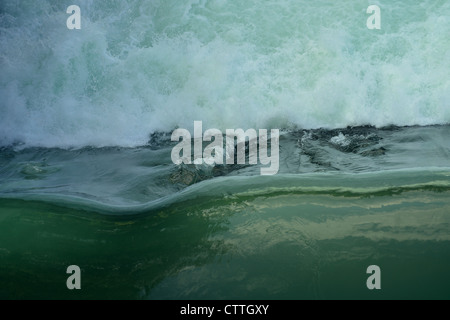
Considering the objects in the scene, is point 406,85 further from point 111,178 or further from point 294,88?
point 111,178

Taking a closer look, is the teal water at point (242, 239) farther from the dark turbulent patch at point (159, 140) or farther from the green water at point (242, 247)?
the dark turbulent patch at point (159, 140)

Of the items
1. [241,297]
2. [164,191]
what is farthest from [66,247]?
[164,191]

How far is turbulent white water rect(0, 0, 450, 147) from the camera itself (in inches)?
239

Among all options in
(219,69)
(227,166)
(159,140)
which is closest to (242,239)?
(227,166)

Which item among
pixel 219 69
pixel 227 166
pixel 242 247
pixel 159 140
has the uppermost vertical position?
pixel 219 69

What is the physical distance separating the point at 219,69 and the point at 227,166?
2470mm

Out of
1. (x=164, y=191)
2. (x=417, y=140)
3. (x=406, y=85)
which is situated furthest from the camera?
(x=406, y=85)

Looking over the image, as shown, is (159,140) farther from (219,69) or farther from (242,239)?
(242,239)

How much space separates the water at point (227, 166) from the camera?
2.08 meters

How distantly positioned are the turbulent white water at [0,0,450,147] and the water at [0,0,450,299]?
25 millimetres

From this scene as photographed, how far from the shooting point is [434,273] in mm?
1958

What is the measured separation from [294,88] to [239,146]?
61.5 inches

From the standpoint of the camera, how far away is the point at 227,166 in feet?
14.3

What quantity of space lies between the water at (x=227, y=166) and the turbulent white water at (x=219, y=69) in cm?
2
